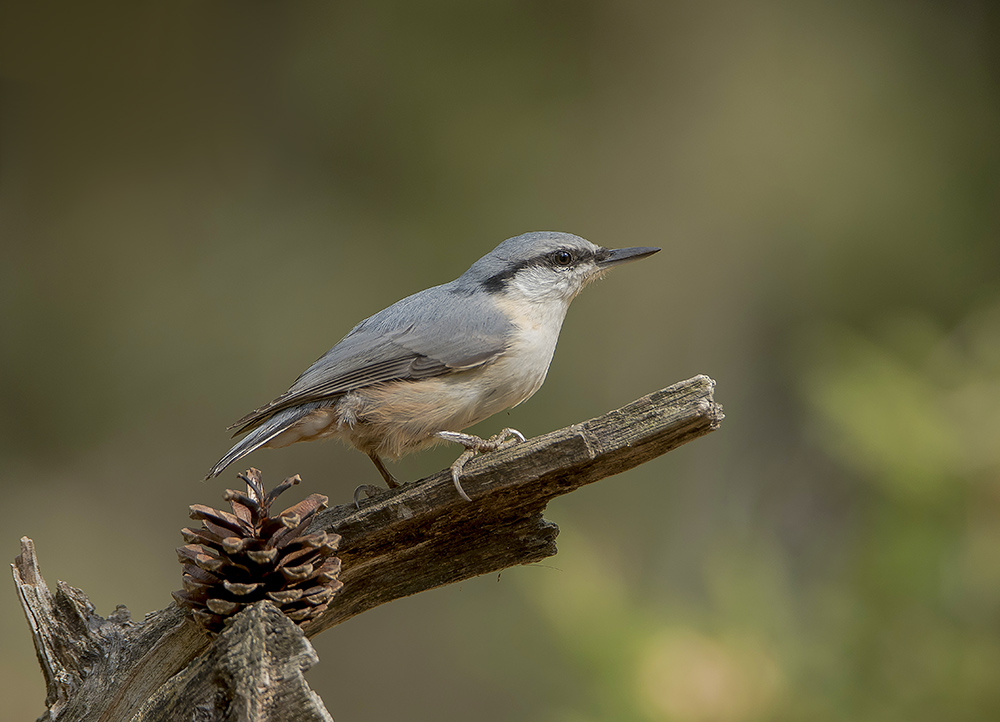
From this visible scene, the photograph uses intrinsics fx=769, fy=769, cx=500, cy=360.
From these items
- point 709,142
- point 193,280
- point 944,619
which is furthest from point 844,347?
point 193,280

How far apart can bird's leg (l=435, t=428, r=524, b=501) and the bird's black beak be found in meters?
0.71

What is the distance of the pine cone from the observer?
1168 millimetres

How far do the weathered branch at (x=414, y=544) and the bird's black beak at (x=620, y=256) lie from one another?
83 cm

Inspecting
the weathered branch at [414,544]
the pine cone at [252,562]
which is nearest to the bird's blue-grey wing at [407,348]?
the weathered branch at [414,544]

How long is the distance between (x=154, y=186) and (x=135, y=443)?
1.16 metres

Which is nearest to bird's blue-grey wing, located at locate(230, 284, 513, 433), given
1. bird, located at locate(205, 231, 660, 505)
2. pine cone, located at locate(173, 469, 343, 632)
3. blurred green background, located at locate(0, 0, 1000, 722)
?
bird, located at locate(205, 231, 660, 505)

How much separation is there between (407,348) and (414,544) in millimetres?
523

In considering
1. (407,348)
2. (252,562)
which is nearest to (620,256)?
(407,348)

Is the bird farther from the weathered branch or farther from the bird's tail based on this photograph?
the weathered branch

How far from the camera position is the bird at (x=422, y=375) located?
1.70 m

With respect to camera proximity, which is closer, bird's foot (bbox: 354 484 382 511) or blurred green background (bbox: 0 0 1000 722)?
bird's foot (bbox: 354 484 382 511)

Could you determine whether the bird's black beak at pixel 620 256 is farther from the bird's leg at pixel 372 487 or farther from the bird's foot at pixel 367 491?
the bird's foot at pixel 367 491

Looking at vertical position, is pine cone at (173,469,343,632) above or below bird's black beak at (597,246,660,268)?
below

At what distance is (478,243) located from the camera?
11.1ft
